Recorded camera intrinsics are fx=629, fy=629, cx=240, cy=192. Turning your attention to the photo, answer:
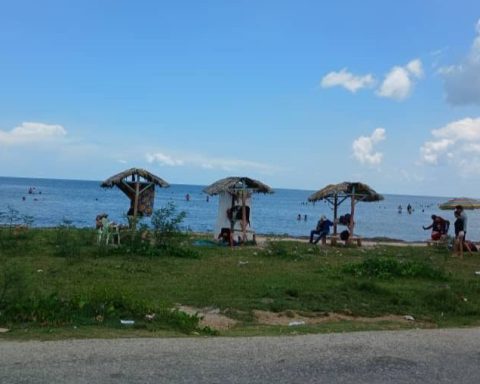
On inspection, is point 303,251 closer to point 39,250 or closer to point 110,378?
point 39,250

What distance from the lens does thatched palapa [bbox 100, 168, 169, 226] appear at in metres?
19.1

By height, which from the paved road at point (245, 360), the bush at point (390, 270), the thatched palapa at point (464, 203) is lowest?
the paved road at point (245, 360)

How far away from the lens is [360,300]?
37.2 ft

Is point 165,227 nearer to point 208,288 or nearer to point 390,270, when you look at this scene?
point 208,288

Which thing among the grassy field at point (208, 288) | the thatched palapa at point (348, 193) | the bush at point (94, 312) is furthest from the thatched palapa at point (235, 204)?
the bush at point (94, 312)

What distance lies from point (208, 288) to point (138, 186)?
329 inches

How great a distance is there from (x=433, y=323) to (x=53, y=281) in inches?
264

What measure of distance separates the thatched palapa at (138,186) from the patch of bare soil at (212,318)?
371 inches

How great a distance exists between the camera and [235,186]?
68.6 feet

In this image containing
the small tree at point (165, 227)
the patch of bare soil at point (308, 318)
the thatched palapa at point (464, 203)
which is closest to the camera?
the patch of bare soil at point (308, 318)

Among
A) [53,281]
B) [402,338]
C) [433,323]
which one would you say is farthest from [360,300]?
[53,281]

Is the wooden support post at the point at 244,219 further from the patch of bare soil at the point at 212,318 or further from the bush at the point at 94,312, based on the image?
the bush at the point at 94,312

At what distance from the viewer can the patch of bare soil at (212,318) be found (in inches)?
356

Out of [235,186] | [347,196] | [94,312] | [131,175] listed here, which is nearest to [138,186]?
[131,175]
